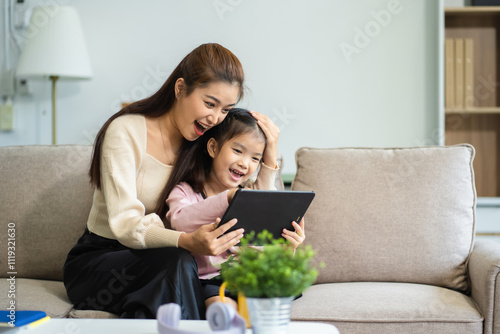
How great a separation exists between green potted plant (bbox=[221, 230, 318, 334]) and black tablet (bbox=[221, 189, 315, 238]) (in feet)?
1.15

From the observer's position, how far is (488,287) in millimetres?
1540

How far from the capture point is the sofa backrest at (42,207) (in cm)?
185

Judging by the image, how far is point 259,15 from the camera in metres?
2.91

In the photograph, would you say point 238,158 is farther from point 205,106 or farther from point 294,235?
point 294,235

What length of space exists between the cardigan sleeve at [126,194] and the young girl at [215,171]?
3.2 inches

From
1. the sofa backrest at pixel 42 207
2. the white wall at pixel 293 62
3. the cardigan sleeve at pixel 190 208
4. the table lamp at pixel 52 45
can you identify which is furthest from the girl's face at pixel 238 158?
the table lamp at pixel 52 45

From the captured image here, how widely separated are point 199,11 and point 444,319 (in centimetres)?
201

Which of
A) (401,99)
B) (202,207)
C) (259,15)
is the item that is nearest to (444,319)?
(202,207)

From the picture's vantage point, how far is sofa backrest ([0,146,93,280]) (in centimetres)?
185

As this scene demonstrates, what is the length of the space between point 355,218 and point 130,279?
0.76 metres

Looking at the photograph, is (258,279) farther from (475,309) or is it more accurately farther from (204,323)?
(475,309)

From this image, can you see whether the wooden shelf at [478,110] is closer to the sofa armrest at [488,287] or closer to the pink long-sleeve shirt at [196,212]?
the sofa armrest at [488,287]

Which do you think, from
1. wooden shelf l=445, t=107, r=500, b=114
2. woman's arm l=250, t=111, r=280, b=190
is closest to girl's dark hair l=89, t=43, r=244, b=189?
woman's arm l=250, t=111, r=280, b=190

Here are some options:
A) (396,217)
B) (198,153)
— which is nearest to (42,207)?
(198,153)
